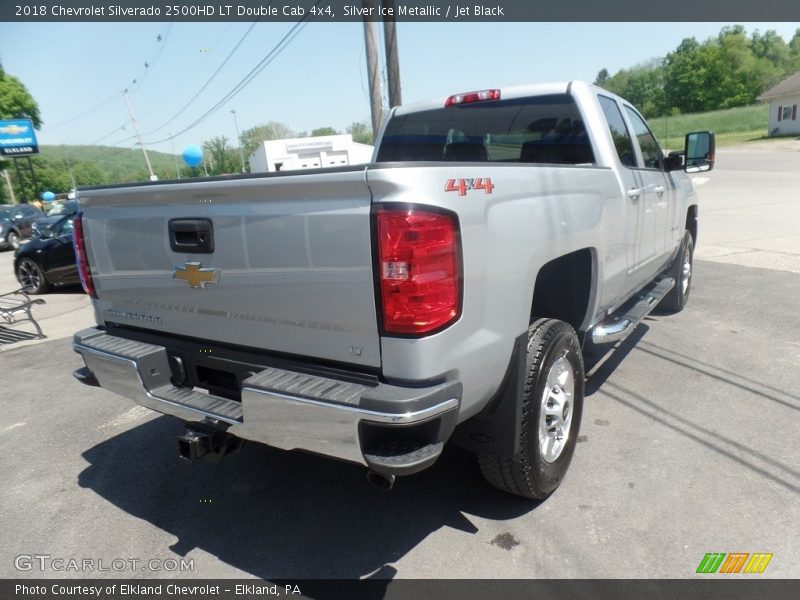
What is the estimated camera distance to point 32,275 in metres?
10.7

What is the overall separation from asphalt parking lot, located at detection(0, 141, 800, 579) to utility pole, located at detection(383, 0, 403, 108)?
7.42 meters

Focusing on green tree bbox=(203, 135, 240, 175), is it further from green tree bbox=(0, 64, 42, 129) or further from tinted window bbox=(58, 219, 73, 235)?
tinted window bbox=(58, 219, 73, 235)

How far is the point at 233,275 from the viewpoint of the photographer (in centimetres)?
243

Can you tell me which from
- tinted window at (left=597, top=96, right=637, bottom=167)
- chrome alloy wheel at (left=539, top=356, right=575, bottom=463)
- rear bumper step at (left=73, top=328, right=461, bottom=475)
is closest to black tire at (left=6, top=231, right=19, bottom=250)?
tinted window at (left=597, top=96, right=637, bottom=167)

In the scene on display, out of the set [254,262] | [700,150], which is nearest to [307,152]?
[700,150]

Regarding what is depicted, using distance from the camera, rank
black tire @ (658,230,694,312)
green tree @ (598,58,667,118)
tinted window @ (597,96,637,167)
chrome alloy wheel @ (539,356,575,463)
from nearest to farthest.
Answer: chrome alloy wheel @ (539,356,575,463) < tinted window @ (597,96,637,167) < black tire @ (658,230,694,312) < green tree @ (598,58,667,118)

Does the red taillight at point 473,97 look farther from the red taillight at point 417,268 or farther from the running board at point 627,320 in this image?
the red taillight at point 417,268

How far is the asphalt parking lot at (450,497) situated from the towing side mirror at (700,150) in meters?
1.65

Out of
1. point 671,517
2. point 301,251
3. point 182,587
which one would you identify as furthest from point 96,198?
point 671,517

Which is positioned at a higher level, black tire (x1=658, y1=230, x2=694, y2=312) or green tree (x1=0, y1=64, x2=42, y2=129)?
green tree (x1=0, y1=64, x2=42, y2=129)

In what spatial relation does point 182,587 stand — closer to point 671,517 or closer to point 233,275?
point 233,275

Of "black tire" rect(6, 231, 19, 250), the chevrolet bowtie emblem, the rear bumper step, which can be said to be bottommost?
"black tire" rect(6, 231, 19, 250)

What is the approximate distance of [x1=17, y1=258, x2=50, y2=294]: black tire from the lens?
34.7ft

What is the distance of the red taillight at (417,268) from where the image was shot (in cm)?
200
